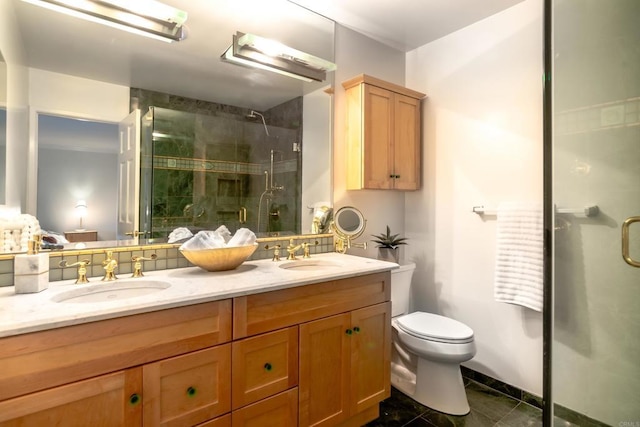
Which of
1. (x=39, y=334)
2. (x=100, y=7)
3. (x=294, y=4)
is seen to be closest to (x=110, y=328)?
(x=39, y=334)

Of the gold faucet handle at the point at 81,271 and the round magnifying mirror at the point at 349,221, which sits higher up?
the round magnifying mirror at the point at 349,221

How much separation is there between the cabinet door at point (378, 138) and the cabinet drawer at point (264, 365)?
1.19 m

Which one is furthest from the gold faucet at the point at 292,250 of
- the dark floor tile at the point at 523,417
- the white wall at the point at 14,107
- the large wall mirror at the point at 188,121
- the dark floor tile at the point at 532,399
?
the dark floor tile at the point at 532,399

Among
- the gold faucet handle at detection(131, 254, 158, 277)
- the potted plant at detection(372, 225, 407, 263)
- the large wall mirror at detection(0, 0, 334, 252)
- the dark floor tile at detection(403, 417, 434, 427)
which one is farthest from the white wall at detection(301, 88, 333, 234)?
the dark floor tile at detection(403, 417, 434, 427)

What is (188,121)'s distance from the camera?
1.68 meters

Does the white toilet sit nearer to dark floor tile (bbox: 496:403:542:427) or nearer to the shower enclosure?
dark floor tile (bbox: 496:403:542:427)

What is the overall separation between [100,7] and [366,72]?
166 centimetres

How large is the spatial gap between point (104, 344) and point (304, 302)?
28.4 inches

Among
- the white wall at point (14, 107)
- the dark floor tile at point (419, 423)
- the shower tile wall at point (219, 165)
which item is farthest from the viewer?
the dark floor tile at point (419, 423)

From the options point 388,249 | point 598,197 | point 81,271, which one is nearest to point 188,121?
point 81,271

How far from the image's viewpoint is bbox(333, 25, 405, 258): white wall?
88.0 inches

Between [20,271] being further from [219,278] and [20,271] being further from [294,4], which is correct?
[294,4]

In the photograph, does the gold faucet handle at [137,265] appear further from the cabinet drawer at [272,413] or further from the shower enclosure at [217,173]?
the cabinet drawer at [272,413]

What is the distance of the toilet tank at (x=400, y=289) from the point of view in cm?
216
